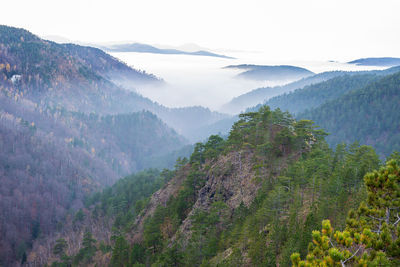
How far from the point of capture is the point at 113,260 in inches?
1940

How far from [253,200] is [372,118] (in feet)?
574

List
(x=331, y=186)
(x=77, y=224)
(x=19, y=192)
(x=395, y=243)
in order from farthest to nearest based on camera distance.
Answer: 1. (x=19, y=192)
2. (x=77, y=224)
3. (x=331, y=186)
4. (x=395, y=243)

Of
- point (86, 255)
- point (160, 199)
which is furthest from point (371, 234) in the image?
point (86, 255)

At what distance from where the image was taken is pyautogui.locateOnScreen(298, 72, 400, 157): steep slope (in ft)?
537

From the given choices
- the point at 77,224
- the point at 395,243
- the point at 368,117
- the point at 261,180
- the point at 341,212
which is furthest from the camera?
the point at 368,117

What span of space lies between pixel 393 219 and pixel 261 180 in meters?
27.9

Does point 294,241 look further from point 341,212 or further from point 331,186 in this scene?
point 331,186

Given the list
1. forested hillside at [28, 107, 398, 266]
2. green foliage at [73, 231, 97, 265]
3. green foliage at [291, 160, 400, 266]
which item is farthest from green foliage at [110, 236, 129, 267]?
green foliage at [291, 160, 400, 266]

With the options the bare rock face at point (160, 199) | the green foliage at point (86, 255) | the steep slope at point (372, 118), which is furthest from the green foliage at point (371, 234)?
the steep slope at point (372, 118)

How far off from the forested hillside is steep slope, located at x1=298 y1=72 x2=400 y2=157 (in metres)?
134

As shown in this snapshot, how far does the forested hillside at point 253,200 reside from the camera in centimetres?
Answer: 2539

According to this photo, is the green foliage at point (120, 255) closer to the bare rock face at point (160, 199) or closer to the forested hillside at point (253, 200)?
the forested hillside at point (253, 200)

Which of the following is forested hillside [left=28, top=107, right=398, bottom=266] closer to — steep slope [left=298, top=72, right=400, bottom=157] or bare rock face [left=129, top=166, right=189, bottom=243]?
bare rock face [left=129, top=166, right=189, bottom=243]

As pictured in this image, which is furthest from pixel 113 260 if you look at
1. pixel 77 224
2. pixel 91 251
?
pixel 77 224
